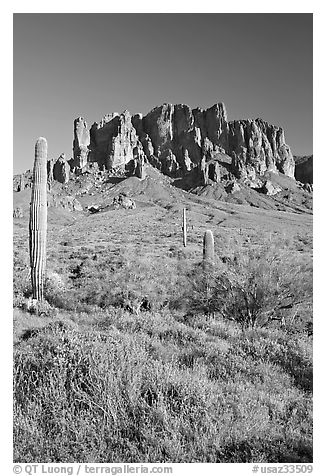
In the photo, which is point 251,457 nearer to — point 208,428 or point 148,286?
point 208,428

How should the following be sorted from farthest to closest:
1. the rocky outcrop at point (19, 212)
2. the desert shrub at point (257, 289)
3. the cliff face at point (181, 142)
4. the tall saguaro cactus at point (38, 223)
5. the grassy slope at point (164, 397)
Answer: the cliff face at point (181, 142), the rocky outcrop at point (19, 212), the tall saguaro cactus at point (38, 223), the desert shrub at point (257, 289), the grassy slope at point (164, 397)

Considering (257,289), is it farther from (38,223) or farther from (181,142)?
(181,142)

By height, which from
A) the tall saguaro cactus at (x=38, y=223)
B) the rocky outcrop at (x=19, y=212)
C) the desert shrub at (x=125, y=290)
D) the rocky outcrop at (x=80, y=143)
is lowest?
the desert shrub at (x=125, y=290)

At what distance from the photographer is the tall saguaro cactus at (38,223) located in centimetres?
877

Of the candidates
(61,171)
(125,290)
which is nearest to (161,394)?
(125,290)

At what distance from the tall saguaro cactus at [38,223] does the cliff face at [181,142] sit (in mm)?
139508

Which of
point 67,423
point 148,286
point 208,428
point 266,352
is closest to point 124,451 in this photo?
point 67,423

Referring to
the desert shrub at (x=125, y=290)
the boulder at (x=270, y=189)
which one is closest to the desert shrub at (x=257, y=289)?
the desert shrub at (x=125, y=290)

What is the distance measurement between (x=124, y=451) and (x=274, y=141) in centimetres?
18806

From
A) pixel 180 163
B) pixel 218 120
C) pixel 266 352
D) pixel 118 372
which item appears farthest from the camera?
pixel 218 120

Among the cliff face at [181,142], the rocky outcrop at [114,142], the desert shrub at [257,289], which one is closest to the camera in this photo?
the desert shrub at [257,289]

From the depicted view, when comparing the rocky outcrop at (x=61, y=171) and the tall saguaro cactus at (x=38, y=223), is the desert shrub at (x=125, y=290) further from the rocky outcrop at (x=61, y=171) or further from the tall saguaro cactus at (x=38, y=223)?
the rocky outcrop at (x=61, y=171)

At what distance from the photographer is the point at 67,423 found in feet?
9.49

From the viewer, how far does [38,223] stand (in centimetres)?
896
